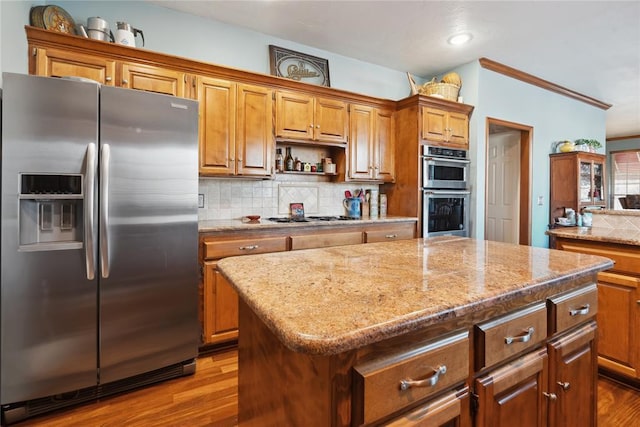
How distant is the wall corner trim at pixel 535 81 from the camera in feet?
12.0

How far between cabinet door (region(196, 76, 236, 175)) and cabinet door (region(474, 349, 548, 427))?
7.61ft

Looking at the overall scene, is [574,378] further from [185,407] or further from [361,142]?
[361,142]

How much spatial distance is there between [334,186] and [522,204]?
2656mm

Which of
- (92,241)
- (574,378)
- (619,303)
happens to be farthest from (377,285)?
(619,303)

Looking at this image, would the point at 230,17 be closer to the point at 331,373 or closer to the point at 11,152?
the point at 11,152

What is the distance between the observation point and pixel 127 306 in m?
1.91

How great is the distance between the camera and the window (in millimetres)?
7509

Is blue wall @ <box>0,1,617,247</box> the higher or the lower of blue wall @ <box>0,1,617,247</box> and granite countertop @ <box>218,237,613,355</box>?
the higher

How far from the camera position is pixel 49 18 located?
2123 millimetres

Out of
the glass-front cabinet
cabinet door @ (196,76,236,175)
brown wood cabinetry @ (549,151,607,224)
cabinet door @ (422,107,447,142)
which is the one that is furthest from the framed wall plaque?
the glass-front cabinet

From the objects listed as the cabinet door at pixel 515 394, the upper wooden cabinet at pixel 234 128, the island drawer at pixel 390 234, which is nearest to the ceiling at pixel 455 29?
the upper wooden cabinet at pixel 234 128

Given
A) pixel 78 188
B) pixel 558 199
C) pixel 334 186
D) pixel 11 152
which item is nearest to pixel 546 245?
pixel 558 199

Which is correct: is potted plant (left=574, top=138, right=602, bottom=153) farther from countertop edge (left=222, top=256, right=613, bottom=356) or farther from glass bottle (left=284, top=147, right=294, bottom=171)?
countertop edge (left=222, top=256, right=613, bottom=356)

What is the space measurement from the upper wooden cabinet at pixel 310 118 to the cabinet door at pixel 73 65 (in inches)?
51.2
